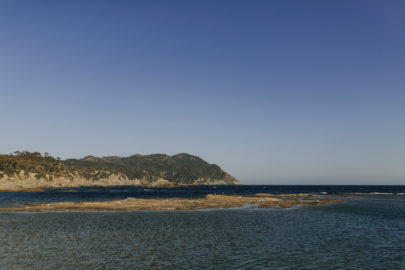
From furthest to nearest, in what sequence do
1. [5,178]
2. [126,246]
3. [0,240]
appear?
[5,178] < [0,240] < [126,246]

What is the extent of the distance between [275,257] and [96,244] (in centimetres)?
1966

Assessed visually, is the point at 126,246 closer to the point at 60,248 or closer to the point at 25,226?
the point at 60,248

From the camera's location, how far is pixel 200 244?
35.6 metres

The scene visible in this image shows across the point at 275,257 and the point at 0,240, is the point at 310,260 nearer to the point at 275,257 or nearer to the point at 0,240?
the point at 275,257

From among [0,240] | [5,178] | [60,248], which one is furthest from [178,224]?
[5,178]

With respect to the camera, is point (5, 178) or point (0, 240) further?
point (5, 178)

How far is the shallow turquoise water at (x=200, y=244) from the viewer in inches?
1083

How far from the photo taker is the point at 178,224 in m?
51.0

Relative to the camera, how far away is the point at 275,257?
29.7m

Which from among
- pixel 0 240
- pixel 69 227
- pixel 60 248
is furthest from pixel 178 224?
pixel 0 240

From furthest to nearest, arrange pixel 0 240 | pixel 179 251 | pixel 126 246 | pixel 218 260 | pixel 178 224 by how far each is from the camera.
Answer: pixel 178 224 → pixel 0 240 → pixel 126 246 → pixel 179 251 → pixel 218 260

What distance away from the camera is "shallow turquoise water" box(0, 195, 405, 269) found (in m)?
27.5

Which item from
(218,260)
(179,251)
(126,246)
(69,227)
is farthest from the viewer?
(69,227)

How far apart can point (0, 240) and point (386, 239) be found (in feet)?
154
